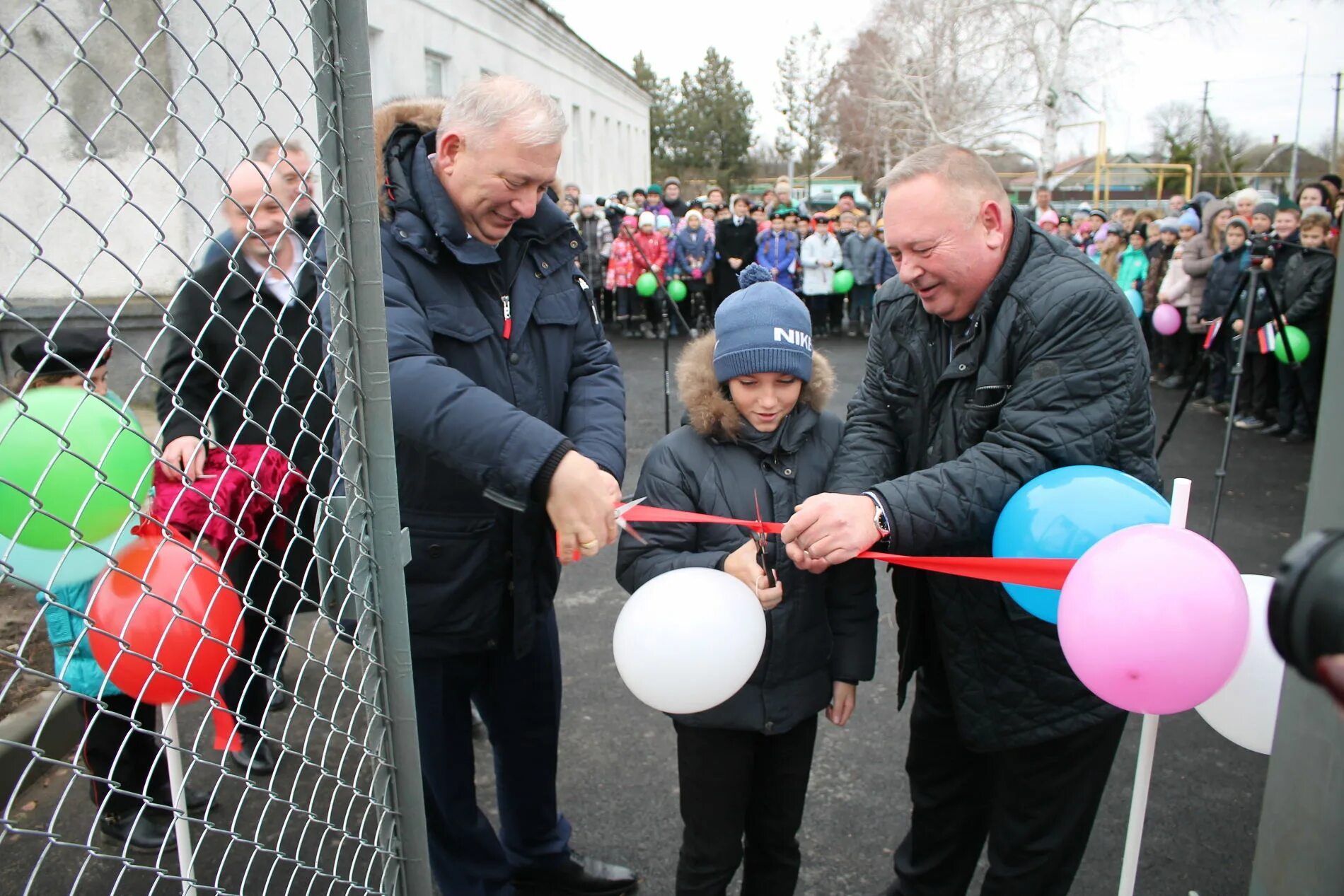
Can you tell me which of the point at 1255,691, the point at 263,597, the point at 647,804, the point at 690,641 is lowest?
the point at 647,804

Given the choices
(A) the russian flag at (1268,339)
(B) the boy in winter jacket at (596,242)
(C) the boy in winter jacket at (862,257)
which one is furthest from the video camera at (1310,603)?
(B) the boy in winter jacket at (596,242)

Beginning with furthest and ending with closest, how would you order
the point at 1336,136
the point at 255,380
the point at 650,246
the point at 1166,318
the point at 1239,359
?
1. the point at 1336,136
2. the point at 650,246
3. the point at 1166,318
4. the point at 1239,359
5. the point at 255,380

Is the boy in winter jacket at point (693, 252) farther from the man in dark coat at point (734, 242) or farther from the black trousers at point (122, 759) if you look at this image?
the black trousers at point (122, 759)

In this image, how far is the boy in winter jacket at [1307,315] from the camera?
762 cm

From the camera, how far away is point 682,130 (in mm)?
56844

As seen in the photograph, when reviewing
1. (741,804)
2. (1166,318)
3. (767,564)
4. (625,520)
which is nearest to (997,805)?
(741,804)

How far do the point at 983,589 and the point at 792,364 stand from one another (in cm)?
71

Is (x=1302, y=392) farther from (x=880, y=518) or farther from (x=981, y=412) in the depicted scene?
(x=880, y=518)

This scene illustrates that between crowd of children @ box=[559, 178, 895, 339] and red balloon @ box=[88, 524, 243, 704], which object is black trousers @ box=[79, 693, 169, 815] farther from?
crowd of children @ box=[559, 178, 895, 339]

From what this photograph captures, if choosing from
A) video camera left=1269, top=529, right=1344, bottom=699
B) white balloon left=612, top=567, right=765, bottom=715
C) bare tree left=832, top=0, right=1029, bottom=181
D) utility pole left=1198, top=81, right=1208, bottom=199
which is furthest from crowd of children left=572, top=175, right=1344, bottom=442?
utility pole left=1198, top=81, right=1208, bottom=199

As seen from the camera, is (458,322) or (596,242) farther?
(596,242)

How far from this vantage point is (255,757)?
3307mm

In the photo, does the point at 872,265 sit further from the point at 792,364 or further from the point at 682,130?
the point at 682,130

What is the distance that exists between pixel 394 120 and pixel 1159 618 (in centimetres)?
199
